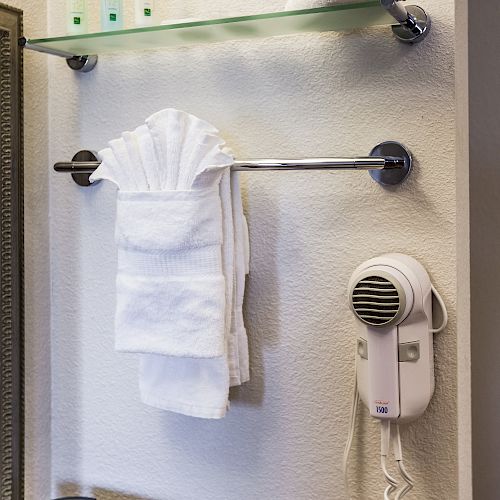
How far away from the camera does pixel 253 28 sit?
3.32ft

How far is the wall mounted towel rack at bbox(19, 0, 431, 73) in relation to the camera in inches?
36.2

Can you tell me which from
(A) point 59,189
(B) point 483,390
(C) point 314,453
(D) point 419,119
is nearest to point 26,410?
(A) point 59,189

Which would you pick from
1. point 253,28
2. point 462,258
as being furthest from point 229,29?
point 462,258

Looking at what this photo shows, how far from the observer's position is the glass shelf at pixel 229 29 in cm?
93

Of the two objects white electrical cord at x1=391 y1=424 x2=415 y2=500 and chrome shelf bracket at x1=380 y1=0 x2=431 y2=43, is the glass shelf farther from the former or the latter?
white electrical cord at x1=391 y1=424 x2=415 y2=500

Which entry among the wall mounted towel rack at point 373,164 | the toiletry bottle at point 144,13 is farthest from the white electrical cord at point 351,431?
the toiletry bottle at point 144,13

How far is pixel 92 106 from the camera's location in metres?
1.19

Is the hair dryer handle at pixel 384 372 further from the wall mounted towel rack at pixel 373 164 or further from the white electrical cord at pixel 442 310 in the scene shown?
the wall mounted towel rack at pixel 373 164

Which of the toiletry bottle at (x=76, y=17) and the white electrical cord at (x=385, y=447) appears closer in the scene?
the white electrical cord at (x=385, y=447)

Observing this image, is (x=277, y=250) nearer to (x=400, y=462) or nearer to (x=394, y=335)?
(x=394, y=335)

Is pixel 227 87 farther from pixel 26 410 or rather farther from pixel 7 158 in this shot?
pixel 26 410

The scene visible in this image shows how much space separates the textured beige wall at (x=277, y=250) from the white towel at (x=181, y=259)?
83mm

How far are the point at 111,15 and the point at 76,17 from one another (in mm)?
61

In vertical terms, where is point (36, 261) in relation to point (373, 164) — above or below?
below
